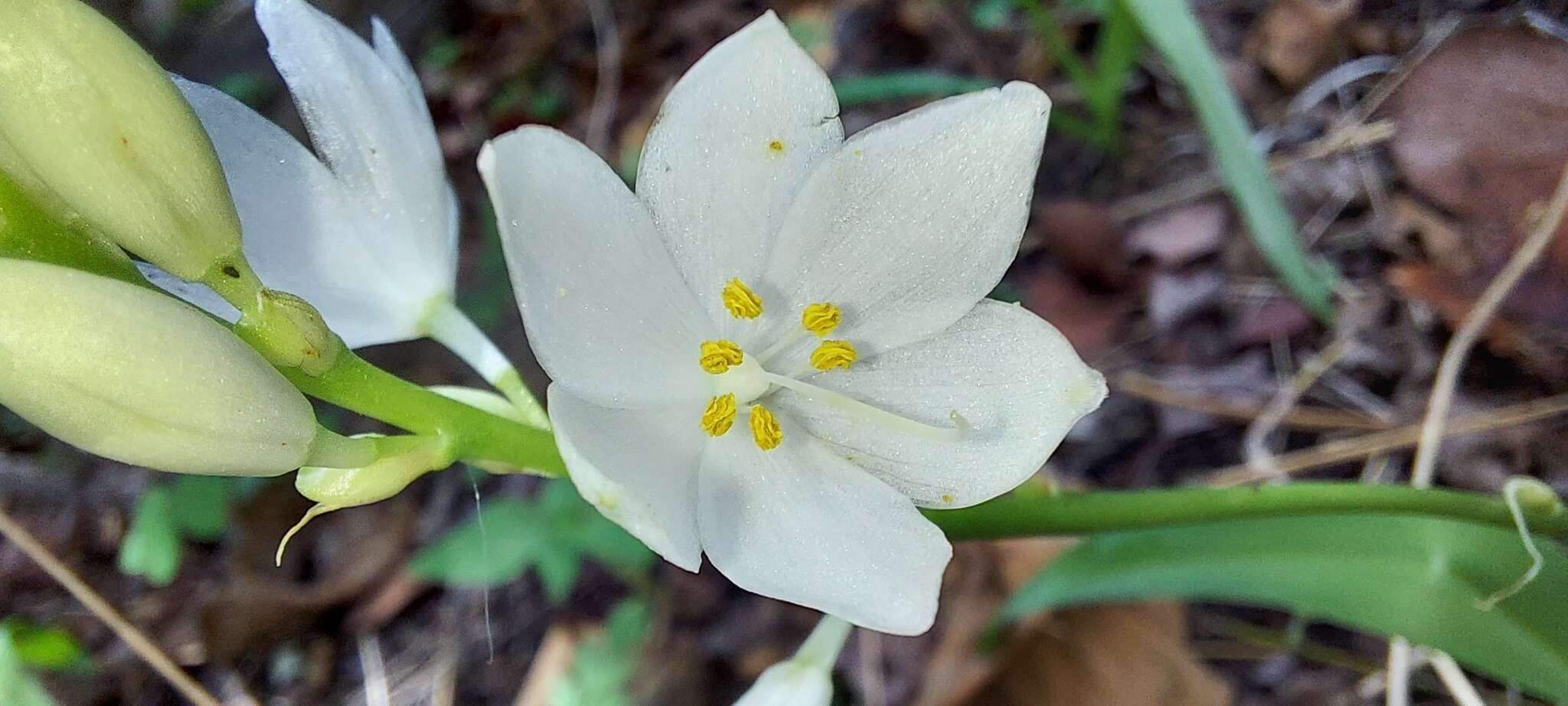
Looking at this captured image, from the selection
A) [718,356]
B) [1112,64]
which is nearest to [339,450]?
[718,356]

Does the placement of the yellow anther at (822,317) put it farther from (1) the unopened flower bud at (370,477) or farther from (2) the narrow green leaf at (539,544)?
(2) the narrow green leaf at (539,544)

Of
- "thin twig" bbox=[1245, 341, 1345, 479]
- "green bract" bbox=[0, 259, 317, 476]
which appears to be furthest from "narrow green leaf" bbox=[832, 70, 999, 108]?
"green bract" bbox=[0, 259, 317, 476]

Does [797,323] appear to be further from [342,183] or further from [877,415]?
[342,183]

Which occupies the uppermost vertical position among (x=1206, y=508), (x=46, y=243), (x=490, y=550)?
(x=46, y=243)

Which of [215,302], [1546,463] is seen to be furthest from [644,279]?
[1546,463]

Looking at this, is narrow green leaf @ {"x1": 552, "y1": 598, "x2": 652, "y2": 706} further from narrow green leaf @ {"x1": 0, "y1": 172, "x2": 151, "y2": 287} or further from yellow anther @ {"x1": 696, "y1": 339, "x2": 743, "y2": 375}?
narrow green leaf @ {"x1": 0, "y1": 172, "x2": 151, "y2": 287}
